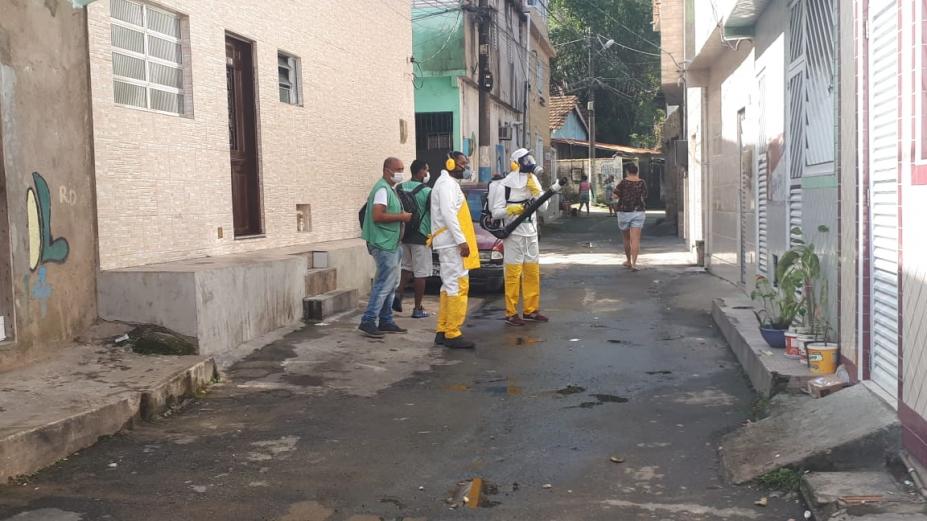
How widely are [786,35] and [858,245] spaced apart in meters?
3.77

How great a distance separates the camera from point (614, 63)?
152ft

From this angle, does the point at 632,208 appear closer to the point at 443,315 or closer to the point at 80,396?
the point at 443,315

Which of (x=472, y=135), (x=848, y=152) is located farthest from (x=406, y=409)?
(x=472, y=135)

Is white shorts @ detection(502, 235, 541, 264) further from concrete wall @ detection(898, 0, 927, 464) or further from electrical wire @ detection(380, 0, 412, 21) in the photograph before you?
electrical wire @ detection(380, 0, 412, 21)

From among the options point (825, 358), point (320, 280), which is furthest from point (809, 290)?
point (320, 280)

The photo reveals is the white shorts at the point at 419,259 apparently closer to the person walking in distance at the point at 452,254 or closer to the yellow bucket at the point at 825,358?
the person walking in distance at the point at 452,254

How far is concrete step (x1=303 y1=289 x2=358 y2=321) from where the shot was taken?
1047 centimetres

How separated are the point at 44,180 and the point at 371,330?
361cm

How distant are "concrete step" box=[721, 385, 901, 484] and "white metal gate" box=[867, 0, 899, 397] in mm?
233

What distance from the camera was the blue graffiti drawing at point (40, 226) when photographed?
6863 millimetres

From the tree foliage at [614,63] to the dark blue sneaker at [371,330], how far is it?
36186 mm

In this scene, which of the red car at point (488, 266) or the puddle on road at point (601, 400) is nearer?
the puddle on road at point (601, 400)

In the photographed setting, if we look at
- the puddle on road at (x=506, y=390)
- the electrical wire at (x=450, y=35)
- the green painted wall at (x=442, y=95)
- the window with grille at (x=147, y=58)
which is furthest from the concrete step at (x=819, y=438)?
the electrical wire at (x=450, y=35)

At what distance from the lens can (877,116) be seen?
17.1 ft
